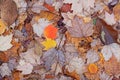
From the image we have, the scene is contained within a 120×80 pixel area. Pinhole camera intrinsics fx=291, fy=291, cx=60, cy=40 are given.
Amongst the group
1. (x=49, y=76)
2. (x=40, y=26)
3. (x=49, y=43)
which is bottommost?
(x=49, y=76)

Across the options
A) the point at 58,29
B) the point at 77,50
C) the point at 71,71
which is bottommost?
the point at 71,71

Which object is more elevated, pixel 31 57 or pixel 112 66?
pixel 31 57

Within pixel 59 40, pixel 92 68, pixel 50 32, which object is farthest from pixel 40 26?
pixel 92 68

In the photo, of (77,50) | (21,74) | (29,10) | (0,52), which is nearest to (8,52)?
(0,52)

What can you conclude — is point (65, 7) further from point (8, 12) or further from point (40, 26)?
point (8, 12)

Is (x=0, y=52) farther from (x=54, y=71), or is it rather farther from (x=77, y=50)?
(x=77, y=50)

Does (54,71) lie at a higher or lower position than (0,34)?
lower
